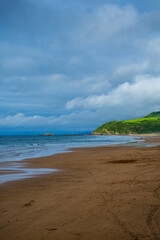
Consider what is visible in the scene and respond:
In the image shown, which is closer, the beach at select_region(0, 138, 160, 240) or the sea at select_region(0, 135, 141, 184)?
the beach at select_region(0, 138, 160, 240)

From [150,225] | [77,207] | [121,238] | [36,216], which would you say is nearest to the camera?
[121,238]

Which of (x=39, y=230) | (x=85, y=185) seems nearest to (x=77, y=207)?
(x=39, y=230)

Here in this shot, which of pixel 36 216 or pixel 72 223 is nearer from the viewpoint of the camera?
pixel 72 223

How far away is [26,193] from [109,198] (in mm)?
3557

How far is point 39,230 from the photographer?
464cm

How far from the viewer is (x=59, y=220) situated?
5.12 metres

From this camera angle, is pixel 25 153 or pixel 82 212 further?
pixel 25 153

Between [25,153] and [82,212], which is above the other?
[82,212]

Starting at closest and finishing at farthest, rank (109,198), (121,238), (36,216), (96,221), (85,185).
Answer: (121,238), (96,221), (36,216), (109,198), (85,185)

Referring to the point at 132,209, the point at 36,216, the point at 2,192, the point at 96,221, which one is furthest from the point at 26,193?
the point at 132,209

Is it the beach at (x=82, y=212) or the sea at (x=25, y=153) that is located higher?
the beach at (x=82, y=212)

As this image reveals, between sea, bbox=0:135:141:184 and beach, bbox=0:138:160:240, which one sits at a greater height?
beach, bbox=0:138:160:240

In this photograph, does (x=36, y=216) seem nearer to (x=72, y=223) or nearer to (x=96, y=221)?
(x=72, y=223)

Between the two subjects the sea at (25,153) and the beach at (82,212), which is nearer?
the beach at (82,212)
